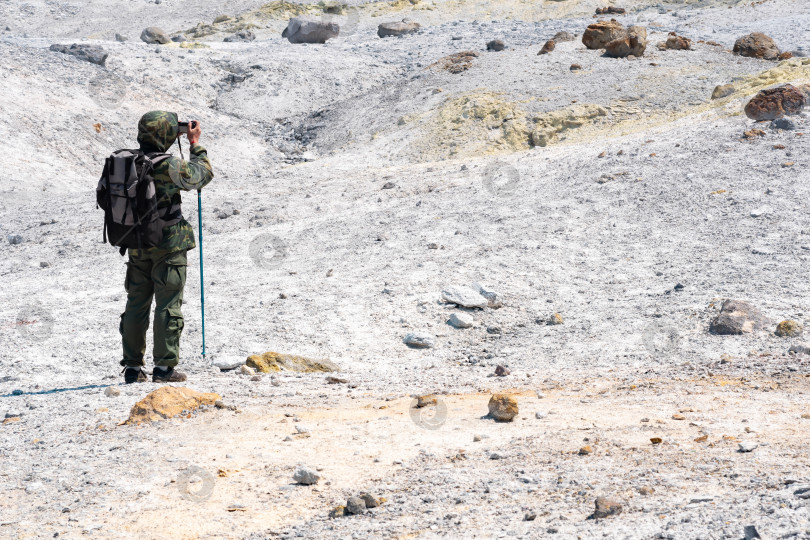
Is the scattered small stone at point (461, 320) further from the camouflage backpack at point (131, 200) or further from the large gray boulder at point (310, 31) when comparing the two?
the large gray boulder at point (310, 31)

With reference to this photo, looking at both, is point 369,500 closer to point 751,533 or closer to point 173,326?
point 751,533

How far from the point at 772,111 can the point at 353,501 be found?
1034cm

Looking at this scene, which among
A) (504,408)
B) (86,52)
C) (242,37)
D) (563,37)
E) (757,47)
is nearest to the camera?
(504,408)

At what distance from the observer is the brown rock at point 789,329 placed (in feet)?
22.4

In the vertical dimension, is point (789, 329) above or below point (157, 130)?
below

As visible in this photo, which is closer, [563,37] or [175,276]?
[175,276]

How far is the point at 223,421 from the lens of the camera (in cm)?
514

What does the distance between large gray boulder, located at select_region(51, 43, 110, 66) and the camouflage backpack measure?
14939 mm

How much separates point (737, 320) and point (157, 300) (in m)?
4.63

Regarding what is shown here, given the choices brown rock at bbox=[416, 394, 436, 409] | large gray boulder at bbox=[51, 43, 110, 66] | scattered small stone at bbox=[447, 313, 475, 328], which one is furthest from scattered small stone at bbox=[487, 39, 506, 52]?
brown rock at bbox=[416, 394, 436, 409]

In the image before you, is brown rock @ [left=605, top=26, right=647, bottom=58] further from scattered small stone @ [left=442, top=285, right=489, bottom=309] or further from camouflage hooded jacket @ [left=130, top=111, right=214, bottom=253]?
camouflage hooded jacket @ [left=130, top=111, right=214, bottom=253]

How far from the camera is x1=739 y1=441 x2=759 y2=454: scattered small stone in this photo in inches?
163

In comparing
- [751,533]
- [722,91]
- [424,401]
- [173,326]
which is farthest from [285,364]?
[722,91]

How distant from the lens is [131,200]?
5.60m
